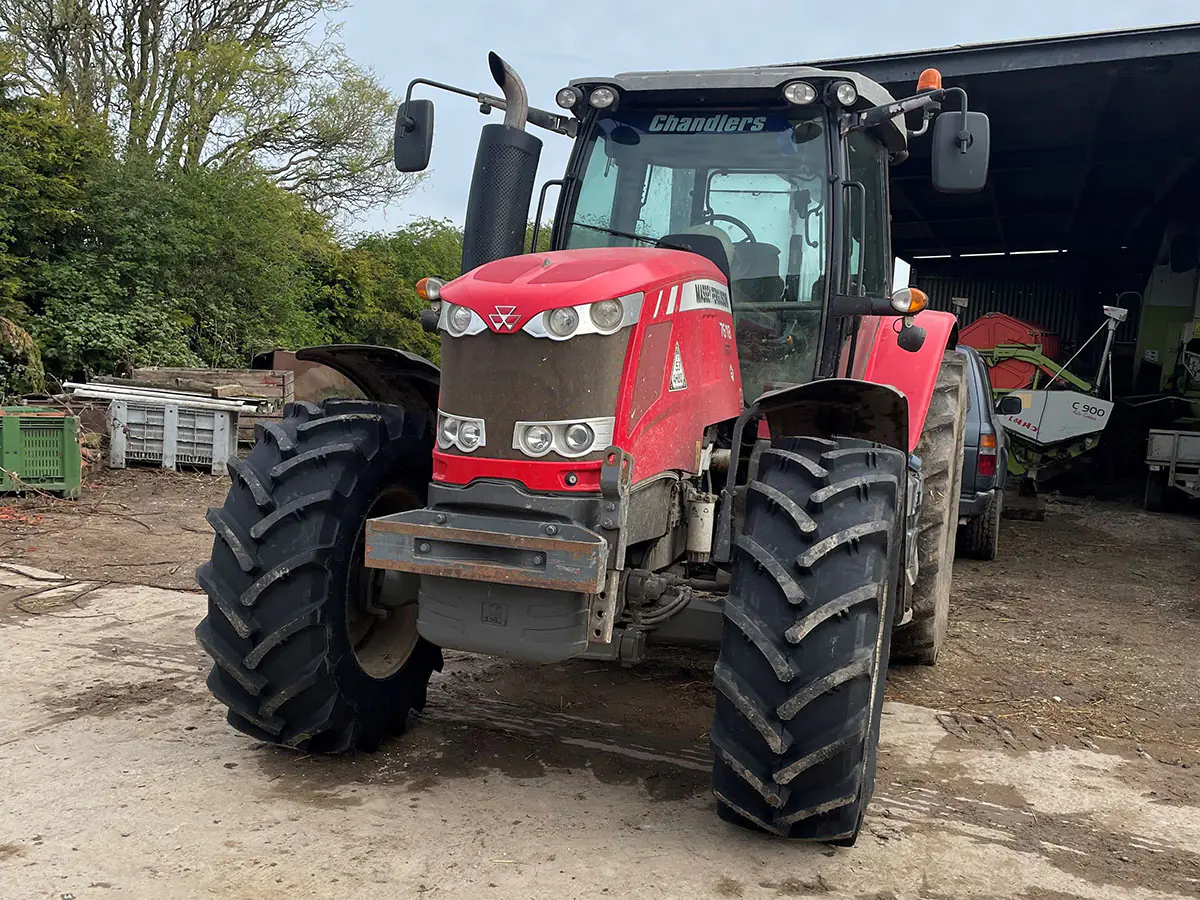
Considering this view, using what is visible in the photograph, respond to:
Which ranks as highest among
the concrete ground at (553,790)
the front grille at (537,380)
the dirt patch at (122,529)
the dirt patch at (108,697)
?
the front grille at (537,380)

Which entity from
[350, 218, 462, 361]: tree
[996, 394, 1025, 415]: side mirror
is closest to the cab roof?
[996, 394, 1025, 415]: side mirror

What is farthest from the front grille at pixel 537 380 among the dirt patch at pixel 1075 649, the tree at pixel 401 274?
the tree at pixel 401 274

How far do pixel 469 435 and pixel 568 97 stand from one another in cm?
188

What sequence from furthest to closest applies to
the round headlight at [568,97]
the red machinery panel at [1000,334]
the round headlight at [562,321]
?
the red machinery panel at [1000,334] → the round headlight at [568,97] → the round headlight at [562,321]

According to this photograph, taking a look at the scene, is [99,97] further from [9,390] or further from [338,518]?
[338,518]

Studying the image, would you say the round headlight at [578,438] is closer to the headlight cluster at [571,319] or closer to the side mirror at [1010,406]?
the headlight cluster at [571,319]

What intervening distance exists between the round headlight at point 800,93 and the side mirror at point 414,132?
1461 millimetres

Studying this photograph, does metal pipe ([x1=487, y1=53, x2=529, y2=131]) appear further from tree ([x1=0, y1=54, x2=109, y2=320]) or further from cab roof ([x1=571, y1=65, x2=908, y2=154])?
tree ([x1=0, y1=54, x2=109, y2=320])

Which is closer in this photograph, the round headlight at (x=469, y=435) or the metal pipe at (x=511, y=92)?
the round headlight at (x=469, y=435)

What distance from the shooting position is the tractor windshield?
4438 millimetres

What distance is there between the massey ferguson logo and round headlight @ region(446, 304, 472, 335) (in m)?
0.10

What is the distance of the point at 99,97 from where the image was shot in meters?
20.0

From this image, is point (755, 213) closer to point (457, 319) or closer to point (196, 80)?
point (457, 319)

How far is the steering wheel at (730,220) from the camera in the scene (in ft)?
14.7
